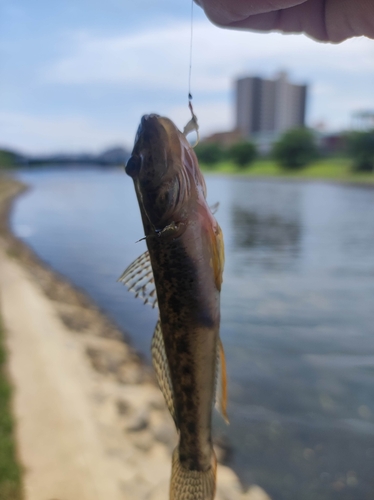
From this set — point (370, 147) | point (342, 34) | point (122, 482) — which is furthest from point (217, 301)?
point (370, 147)

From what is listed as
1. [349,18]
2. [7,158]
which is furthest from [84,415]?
[7,158]

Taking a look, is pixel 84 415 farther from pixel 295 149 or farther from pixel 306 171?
pixel 295 149

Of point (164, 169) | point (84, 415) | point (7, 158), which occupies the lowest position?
point (7, 158)

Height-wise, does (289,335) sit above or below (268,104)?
above

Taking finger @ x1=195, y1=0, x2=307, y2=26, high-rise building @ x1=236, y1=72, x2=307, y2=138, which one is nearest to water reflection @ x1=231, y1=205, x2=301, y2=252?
finger @ x1=195, y1=0, x2=307, y2=26

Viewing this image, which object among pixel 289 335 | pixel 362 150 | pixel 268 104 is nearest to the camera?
pixel 289 335

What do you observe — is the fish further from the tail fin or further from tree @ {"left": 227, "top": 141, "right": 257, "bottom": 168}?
tree @ {"left": 227, "top": 141, "right": 257, "bottom": 168}

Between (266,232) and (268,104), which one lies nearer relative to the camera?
(266,232)
